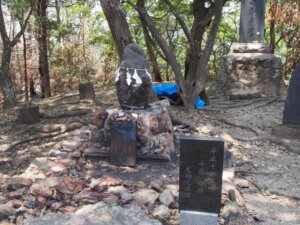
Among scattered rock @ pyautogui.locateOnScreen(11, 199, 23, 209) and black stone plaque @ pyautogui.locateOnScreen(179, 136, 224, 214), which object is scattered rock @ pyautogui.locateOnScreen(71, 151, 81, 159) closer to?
scattered rock @ pyautogui.locateOnScreen(11, 199, 23, 209)

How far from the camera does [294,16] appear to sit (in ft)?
35.3

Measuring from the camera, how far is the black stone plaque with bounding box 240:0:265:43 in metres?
9.12

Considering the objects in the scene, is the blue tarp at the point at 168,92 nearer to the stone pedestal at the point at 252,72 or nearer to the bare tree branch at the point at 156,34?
the bare tree branch at the point at 156,34

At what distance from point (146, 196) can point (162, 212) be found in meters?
0.34

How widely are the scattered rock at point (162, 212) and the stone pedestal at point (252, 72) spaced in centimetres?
621

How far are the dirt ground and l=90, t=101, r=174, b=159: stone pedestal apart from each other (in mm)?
208

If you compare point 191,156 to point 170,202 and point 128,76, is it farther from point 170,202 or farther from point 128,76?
point 128,76

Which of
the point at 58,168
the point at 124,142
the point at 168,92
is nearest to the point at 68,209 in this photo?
the point at 58,168

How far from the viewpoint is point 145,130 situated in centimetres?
464

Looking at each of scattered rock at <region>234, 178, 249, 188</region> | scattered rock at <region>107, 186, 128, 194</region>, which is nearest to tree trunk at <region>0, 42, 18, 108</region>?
scattered rock at <region>107, 186, 128, 194</region>

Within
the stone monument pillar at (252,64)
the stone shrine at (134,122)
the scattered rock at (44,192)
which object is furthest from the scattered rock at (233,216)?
the stone monument pillar at (252,64)

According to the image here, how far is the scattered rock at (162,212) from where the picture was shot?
127 inches

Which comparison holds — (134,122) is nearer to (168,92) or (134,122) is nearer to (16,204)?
(16,204)

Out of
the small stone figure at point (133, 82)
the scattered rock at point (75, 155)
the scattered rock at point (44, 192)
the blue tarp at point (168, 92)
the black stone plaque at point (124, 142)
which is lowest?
the scattered rock at point (44, 192)
